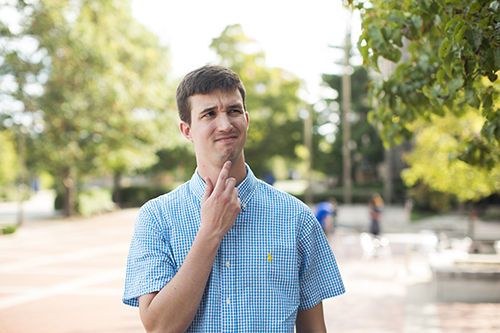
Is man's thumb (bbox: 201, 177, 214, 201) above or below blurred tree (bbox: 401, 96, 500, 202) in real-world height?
above

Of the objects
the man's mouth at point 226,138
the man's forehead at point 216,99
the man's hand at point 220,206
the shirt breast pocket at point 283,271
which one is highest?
the man's forehead at point 216,99

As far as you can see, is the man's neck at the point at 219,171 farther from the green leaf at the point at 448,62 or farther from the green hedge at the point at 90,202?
the green hedge at the point at 90,202

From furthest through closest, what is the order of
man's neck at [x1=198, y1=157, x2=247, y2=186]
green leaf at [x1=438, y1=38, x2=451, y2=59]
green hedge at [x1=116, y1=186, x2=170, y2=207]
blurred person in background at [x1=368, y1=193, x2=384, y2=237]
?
green hedge at [x1=116, y1=186, x2=170, y2=207] < blurred person in background at [x1=368, y1=193, x2=384, y2=237] < green leaf at [x1=438, y1=38, x2=451, y2=59] < man's neck at [x1=198, y1=157, x2=247, y2=186]

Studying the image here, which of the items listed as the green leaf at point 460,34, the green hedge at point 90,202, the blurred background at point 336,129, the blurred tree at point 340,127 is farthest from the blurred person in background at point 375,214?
the blurred tree at point 340,127

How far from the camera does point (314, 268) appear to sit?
1.78 meters

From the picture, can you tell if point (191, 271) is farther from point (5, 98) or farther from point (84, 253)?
point (5, 98)

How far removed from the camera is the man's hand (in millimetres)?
1523

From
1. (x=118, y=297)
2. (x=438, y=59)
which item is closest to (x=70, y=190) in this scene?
(x=118, y=297)

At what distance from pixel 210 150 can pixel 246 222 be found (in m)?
0.30

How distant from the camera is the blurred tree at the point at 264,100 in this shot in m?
28.1

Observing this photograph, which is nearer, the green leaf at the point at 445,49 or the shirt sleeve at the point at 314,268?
the shirt sleeve at the point at 314,268

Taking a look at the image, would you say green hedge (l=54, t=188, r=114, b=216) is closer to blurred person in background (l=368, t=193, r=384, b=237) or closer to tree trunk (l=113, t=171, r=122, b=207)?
tree trunk (l=113, t=171, r=122, b=207)

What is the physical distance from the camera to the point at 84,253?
559 inches

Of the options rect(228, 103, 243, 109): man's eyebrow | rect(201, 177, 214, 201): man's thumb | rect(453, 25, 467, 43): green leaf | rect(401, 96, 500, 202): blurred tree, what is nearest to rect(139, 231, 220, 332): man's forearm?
rect(201, 177, 214, 201): man's thumb
